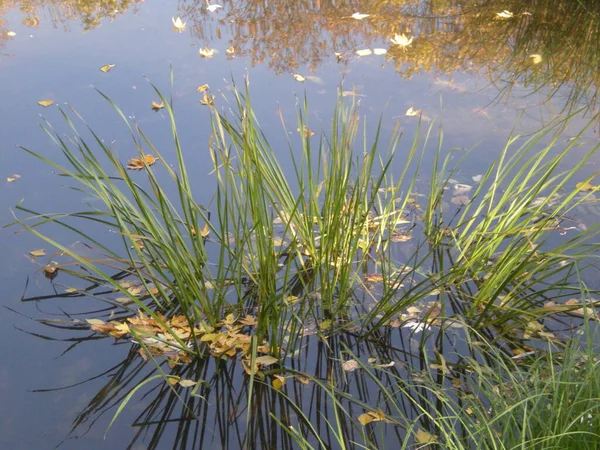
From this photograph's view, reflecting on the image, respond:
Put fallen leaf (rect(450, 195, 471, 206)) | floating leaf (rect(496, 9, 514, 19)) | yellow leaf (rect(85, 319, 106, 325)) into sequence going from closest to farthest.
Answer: yellow leaf (rect(85, 319, 106, 325))
fallen leaf (rect(450, 195, 471, 206))
floating leaf (rect(496, 9, 514, 19))

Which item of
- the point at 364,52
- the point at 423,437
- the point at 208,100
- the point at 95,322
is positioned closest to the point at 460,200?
the point at 208,100

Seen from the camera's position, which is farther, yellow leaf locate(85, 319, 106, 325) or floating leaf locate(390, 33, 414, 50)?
floating leaf locate(390, 33, 414, 50)

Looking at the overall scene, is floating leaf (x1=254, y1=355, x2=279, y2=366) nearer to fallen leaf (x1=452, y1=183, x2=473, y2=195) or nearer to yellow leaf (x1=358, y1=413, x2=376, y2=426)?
yellow leaf (x1=358, y1=413, x2=376, y2=426)

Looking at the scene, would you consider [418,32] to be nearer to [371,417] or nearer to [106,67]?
[106,67]

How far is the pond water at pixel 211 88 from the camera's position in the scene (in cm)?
240

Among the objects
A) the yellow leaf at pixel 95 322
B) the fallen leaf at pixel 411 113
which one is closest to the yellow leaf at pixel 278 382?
the yellow leaf at pixel 95 322

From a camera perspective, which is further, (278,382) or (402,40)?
(402,40)

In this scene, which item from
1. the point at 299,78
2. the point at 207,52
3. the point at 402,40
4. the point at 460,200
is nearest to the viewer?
the point at 460,200

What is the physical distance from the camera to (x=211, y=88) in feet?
15.2

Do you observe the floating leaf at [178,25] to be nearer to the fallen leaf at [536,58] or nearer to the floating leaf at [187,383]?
the fallen leaf at [536,58]

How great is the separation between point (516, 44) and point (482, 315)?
3347 millimetres

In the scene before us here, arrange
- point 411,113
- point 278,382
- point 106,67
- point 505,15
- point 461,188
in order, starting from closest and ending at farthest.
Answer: point 278,382 → point 461,188 → point 411,113 → point 106,67 → point 505,15

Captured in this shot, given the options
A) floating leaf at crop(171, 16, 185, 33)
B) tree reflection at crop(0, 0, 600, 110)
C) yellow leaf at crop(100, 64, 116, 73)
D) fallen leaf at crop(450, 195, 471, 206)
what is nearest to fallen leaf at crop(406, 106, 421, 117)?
tree reflection at crop(0, 0, 600, 110)

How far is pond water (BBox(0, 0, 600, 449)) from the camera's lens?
2.40m
